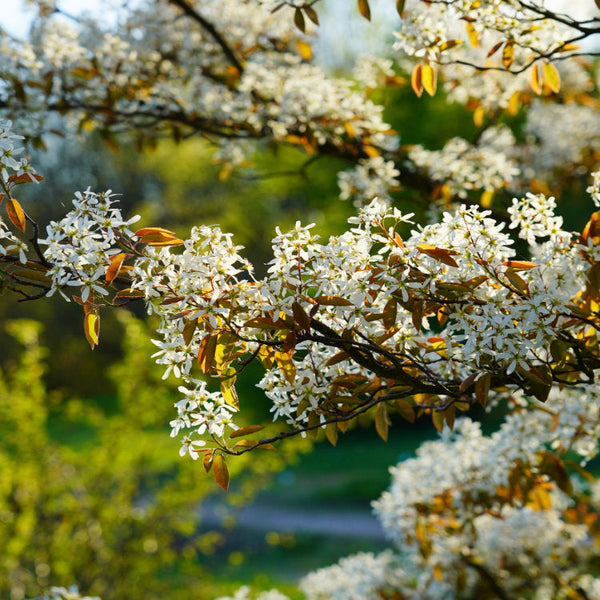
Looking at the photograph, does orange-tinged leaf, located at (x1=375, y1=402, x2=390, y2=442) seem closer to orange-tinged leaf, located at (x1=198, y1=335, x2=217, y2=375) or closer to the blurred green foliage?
orange-tinged leaf, located at (x1=198, y1=335, x2=217, y2=375)

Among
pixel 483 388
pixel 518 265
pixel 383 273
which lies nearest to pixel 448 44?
pixel 518 265

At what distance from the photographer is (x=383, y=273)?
1.21 meters

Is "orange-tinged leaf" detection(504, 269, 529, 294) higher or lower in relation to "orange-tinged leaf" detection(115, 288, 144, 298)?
lower

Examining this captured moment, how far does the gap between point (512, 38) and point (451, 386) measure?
1.13m

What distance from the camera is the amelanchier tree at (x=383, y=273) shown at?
124 centimetres

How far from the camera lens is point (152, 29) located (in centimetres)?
317

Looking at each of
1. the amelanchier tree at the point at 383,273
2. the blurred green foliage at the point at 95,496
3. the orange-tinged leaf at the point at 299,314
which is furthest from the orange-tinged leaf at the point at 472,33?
the blurred green foliage at the point at 95,496

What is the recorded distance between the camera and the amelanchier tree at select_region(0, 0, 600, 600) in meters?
1.24

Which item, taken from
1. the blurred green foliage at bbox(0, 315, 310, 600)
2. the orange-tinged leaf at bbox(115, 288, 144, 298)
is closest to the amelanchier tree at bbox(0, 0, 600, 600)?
the orange-tinged leaf at bbox(115, 288, 144, 298)

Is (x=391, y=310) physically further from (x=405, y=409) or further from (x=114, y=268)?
(x=114, y=268)

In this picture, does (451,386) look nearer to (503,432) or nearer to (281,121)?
(503,432)

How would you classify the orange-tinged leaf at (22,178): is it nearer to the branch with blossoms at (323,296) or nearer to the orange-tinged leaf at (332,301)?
the branch with blossoms at (323,296)

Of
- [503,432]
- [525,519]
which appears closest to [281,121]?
[503,432]

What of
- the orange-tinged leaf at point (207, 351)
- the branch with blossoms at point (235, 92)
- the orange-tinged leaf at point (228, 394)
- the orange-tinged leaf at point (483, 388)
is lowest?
the orange-tinged leaf at point (483, 388)
